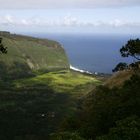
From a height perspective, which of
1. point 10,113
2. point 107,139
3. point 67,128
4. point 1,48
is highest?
point 1,48

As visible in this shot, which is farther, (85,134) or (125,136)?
(85,134)

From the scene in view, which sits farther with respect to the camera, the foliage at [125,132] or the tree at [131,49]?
the tree at [131,49]

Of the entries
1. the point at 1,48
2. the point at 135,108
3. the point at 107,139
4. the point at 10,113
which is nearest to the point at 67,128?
the point at 135,108

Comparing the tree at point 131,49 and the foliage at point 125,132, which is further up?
the tree at point 131,49

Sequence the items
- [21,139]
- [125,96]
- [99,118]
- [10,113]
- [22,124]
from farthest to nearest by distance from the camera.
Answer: [10,113]
[22,124]
[21,139]
[125,96]
[99,118]

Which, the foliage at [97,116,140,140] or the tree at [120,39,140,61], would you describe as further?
the tree at [120,39,140,61]

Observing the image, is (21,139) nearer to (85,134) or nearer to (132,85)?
(132,85)

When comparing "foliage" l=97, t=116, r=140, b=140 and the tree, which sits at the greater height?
the tree

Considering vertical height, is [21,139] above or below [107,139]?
below

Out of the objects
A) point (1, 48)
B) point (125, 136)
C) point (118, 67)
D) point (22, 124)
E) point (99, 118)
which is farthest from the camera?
point (22, 124)

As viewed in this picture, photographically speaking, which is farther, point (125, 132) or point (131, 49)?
point (131, 49)

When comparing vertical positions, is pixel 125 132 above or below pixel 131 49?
below
